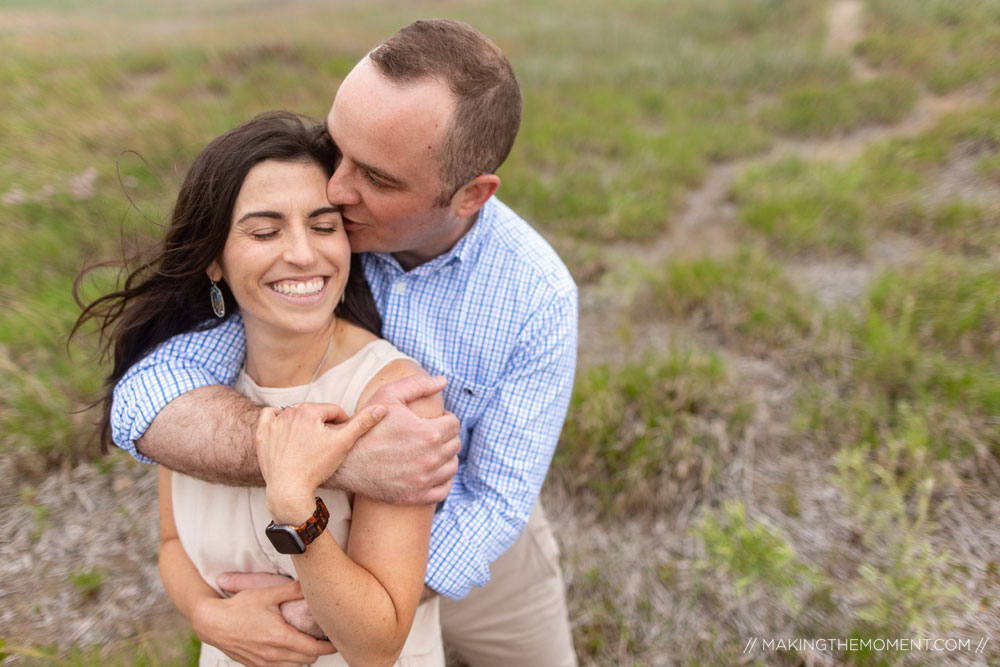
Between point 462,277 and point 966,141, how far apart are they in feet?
18.5

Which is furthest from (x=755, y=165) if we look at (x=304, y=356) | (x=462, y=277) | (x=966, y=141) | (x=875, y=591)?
(x=304, y=356)

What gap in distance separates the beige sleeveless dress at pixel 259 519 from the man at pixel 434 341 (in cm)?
10

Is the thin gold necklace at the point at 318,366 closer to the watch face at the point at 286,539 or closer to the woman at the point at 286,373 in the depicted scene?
the woman at the point at 286,373

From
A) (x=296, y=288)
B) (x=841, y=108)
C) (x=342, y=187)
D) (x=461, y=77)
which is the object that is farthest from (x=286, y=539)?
(x=841, y=108)

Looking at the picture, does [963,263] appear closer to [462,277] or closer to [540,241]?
[540,241]

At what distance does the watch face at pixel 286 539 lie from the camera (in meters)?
1.44

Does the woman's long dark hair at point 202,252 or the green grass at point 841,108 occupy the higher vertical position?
the green grass at point 841,108

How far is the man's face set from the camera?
5.94 feet

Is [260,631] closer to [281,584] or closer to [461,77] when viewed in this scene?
[281,584]

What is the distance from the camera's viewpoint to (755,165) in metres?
5.95

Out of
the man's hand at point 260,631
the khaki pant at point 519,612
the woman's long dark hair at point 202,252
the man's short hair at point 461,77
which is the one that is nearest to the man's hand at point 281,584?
the man's hand at point 260,631

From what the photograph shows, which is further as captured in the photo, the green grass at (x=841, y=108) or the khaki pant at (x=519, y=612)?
the green grass at (x=841, y=108)

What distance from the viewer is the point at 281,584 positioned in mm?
1756

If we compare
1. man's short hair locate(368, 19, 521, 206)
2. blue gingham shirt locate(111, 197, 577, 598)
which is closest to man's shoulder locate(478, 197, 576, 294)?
blue gingham shirt locate(111, 197, 577, 598)
